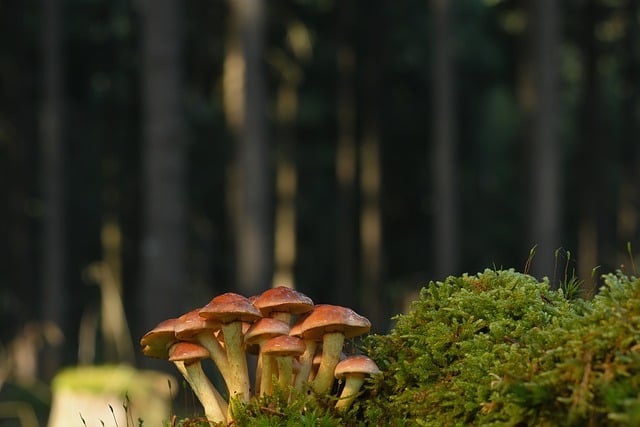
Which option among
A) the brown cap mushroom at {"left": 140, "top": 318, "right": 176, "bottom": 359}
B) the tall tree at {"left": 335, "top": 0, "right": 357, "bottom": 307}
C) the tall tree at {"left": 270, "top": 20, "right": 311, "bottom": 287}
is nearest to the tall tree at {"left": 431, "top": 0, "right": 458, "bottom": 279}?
the tall tree at {"left": 335, "top": 0, "right": 357, "bottom": 307}

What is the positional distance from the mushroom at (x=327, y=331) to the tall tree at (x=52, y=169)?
2265 cm

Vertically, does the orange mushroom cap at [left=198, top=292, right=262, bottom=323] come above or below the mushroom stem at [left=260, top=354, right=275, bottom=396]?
above

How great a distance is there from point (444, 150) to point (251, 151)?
30.1 feet

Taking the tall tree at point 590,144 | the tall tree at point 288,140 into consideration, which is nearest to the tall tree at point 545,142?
the tall tree at point 590,144

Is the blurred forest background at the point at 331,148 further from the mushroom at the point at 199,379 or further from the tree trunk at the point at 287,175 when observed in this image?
the mushroom at the point at 199,379

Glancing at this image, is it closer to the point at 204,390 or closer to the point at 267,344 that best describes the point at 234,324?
the point at 267,344

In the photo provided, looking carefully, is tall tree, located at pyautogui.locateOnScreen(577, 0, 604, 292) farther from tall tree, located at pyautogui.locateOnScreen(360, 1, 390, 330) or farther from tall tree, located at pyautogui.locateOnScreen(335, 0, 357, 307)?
tall tree, located at pyautogui.locateOnScreen(335, 0, 357, 307)

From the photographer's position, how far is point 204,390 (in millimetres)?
3322

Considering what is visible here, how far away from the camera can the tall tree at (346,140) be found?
29578 mm

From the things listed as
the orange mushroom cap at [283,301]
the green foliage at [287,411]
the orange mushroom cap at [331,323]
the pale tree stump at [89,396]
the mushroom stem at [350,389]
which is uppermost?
the orange mushroom cap at [283,301]

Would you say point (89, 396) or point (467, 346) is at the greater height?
point (467, 346)

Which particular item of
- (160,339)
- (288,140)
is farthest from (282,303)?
(288,140)

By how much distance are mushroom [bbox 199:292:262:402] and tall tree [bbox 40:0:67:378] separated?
22514mm

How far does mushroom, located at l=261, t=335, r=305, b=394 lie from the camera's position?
3.05m
